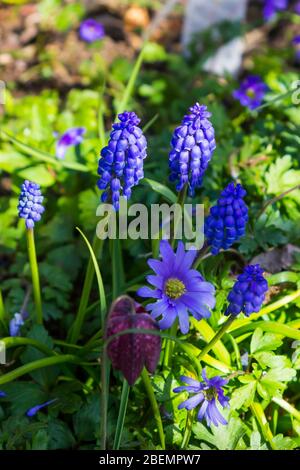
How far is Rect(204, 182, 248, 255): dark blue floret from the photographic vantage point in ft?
6.10

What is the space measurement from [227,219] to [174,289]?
362 millimetres

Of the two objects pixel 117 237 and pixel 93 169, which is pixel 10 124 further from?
pixel 117 237

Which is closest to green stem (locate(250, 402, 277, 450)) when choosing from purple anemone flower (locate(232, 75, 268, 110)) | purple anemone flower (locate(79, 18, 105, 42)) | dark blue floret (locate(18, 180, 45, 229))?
dark blue floret (locate(18, 180, 45, 229))

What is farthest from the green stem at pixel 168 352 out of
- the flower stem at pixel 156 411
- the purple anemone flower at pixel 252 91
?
the purple anemone flower at pixel 252 91

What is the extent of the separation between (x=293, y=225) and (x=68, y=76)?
2.18 meters

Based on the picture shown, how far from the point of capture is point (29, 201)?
213 cm

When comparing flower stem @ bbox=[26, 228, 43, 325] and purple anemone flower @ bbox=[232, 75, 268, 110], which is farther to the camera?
purple anemone flower @ bbox=[232, 75, 268, 110]

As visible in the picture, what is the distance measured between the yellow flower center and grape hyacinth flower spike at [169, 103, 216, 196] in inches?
13.2

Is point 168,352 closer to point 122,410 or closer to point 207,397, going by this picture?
point 207,397

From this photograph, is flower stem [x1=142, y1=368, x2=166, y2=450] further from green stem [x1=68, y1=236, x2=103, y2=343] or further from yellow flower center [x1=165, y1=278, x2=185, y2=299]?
green stem [x1=68, y1=236, x2=103, y2=343]

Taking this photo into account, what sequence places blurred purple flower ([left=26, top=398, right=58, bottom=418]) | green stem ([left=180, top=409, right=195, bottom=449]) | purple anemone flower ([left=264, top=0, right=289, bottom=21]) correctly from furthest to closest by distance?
purple anemone flower ([left=264, top=0, right=289, bottom=21]) → blurred purple flower ([left=26, top=398, right=58, bottom=418]) → green stem ([left=180, top=409, right=195, bottom=449])

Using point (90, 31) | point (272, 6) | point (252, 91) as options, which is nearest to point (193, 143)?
point (252, 91)

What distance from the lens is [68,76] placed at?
4242mm

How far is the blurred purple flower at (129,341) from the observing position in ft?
5.88
